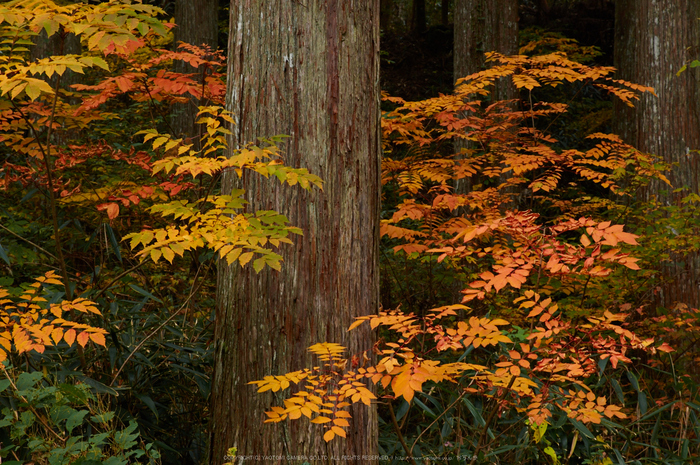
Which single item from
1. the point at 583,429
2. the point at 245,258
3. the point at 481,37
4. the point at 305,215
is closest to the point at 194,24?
the point at 481,37

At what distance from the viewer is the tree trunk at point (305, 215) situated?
94.0 inches

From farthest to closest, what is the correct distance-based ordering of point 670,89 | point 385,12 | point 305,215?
1. point 385,12
2. point 670,89
3. point 305,215

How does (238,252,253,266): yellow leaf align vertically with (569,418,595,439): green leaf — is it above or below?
above

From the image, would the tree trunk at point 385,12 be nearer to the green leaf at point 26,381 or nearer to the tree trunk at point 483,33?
the tree trunk at point 483,33

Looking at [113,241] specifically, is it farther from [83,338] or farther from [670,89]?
[670,89]

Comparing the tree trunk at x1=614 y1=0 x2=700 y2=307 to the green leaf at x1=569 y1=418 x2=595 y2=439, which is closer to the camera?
the green leaf at x1=569 y1=418 x2=595 y2=439

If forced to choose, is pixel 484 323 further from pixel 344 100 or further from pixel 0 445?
pixel 0 445

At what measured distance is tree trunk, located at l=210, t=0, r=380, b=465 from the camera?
2.39 m

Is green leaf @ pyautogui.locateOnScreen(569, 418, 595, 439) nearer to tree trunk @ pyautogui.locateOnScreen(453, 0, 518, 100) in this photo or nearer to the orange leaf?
the orange leaf

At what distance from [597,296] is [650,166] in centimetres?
112

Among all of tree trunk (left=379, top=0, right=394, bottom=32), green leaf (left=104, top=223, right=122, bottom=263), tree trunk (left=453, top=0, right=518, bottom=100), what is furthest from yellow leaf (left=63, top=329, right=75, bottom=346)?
tree trunk (left=379, top=0, right=394, bottom=32)

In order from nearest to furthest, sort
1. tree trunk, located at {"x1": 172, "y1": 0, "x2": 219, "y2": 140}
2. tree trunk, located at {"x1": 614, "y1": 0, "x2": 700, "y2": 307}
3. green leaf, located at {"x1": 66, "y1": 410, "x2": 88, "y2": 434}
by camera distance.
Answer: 1. green leaf, located at {"x1": 66, "y1": 410, "x2": 88, "y2": 434}
2. tree trunk, located at {"x1": 614, "y1": 0, "x2": 700, "y2": 307}
3. tree trunk, located at {"x1": 172, "y1": 0, "x2": 219, "y2": 140}

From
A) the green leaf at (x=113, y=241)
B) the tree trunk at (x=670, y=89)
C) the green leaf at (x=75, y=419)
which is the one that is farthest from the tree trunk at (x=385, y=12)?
the green leaf at (x=75, y=419)

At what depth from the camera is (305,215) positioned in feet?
7.95
